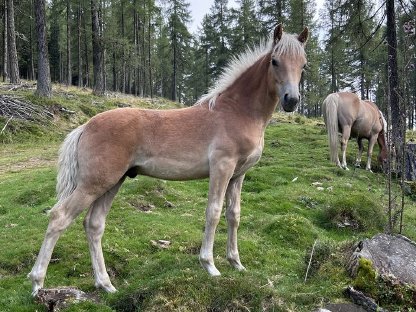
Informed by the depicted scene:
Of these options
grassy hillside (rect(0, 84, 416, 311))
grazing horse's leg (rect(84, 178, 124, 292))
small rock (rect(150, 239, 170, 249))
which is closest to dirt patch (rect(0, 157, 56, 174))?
grassy hillside (rect(0, 84, 416, 311))

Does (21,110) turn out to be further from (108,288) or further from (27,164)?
(108,288)

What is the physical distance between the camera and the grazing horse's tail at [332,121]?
581 inches

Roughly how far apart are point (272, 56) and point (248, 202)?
5888 mm

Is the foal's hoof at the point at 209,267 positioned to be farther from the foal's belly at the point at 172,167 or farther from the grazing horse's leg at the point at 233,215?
the foal's belly at the point at 172,167

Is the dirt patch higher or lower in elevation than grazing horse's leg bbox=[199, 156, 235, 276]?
lower

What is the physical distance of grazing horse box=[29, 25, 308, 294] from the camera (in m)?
5.49

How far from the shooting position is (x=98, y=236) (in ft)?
19.6

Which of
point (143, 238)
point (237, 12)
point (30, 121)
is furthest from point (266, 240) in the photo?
point (237, 12)

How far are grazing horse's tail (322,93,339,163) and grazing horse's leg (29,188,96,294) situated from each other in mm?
10949

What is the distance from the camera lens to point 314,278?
232 inches

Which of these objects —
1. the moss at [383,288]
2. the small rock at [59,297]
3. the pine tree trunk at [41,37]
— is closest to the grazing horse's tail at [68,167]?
the small rock at [59,297]

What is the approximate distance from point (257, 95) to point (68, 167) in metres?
2.76

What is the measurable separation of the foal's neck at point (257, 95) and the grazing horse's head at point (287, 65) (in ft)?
0.94

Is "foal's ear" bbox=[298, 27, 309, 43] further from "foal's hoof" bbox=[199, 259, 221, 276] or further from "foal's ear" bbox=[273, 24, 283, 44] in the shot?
"foal's hoof" bbox=[199, 259, 221, 276]
